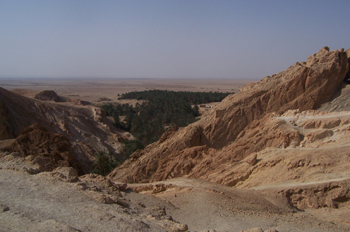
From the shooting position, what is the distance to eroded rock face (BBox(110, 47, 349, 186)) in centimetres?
1335

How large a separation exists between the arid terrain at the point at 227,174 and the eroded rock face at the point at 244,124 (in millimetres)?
51

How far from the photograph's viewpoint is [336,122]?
12609 millimetres

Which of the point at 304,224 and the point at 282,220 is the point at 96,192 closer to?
the point at 282,220

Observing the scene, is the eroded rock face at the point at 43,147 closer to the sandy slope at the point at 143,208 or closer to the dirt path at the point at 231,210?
the sandy slope at the point at 143,208

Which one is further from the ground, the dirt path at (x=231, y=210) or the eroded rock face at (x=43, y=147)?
the eroded rock face at (x=43, y=147)

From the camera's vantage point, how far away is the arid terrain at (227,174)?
26.1 ft

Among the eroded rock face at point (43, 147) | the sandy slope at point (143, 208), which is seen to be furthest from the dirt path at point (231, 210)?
the eroded rock face at point (43, 147)

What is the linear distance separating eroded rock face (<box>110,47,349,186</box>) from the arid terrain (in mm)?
51

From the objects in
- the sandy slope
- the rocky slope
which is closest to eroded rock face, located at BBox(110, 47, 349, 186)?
the sandy slope

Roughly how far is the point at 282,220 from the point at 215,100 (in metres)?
65.6

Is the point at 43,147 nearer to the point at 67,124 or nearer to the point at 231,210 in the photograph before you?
the point at 231,210

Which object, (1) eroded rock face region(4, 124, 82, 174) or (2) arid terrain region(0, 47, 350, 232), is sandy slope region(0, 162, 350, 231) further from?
(1) eroded rock face region(4, 124, 82, 174)

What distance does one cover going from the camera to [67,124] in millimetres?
35219

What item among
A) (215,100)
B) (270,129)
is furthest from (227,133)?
(215,100)
